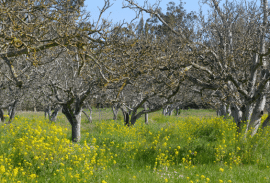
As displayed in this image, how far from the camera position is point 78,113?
10102 mm

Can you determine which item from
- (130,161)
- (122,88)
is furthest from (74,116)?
(130,161)

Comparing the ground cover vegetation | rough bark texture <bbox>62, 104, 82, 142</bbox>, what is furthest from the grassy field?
rough bark texture <bbox>62, 104, 82, 142</bbox>

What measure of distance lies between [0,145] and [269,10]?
34.3 ft

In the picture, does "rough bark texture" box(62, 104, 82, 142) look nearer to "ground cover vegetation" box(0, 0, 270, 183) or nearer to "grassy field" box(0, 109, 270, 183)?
"ground cover vegetation" box(0, 0, 270, 183)

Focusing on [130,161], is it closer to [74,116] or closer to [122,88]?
[122,88]

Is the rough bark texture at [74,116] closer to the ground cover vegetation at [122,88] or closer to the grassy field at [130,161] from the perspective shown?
the ground cover vegetation at [122,88]

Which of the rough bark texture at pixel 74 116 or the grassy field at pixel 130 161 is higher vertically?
the rough bark texture at pixel 74 116

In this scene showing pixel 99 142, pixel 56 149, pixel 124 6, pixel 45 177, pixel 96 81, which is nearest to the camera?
pixel 45 177

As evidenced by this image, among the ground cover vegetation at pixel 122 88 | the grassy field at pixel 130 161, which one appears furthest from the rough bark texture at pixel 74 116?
the grassy field at pixel 130 161

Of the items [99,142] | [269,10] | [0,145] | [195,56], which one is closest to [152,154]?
[99,142]

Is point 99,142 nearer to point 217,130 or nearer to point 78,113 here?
point 78,113

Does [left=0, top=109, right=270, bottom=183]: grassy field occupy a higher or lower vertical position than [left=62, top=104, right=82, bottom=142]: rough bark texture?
lower

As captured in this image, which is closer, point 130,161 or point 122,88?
point 130,161

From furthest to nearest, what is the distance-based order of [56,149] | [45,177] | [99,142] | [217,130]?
[217,130] < [99,142] < [56,149] < [45,177]
